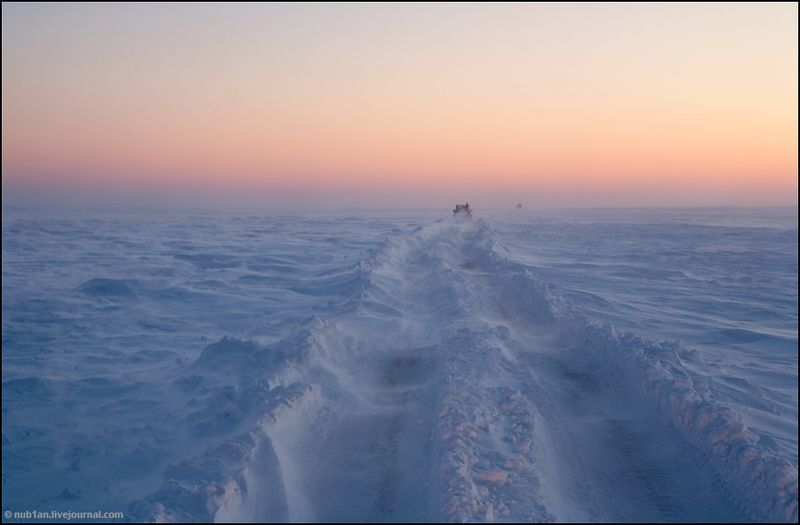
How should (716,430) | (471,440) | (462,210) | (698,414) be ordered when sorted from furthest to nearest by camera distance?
(462,210) → (698,414) → (716,430) → (471,440)

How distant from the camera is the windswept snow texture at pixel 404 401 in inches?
162

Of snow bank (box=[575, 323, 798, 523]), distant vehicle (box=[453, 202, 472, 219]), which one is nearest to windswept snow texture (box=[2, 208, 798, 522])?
snow bank (box=[575, 323, 798, 523])

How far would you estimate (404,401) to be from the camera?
19.5 ft

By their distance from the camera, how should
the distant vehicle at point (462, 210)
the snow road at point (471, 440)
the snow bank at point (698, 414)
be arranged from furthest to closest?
the distant vehicle at point (462, 210), the snow bank at point (698, 414), the snow road at point (471, 440)

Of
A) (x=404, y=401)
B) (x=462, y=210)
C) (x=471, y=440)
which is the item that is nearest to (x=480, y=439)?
(x=471, y=440)

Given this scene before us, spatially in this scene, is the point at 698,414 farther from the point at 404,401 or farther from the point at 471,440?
the point at 404,401

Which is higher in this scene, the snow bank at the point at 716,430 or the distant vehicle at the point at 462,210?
the distant vehicle at the point at 462,210

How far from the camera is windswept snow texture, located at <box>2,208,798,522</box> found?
4121mm

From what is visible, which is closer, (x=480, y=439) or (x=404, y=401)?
(x=480, y=439)

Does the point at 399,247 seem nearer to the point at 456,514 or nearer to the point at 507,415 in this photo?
the point at 507,415

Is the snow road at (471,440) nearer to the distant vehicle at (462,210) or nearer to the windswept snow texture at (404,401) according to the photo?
the windswept snow texture at (404,401)

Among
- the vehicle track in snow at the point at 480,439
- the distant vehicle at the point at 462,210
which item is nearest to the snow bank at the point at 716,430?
the vehicle track in snow at the point at 480,439

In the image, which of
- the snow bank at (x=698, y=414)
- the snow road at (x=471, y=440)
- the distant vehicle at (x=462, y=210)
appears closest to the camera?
the snow road at (x=471, y=440)

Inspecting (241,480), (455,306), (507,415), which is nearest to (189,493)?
(241,480)
